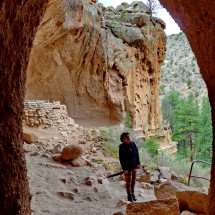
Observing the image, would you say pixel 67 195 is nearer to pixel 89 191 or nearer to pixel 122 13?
pixel 89 191

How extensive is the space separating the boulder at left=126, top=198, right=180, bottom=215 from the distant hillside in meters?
35.7

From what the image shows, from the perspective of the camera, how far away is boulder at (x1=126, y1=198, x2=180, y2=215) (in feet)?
11.4

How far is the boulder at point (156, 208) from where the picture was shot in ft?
11.4

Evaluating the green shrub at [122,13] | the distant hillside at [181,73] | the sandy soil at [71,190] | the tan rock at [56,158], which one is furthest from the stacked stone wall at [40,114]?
the distant hillside at [181,73]

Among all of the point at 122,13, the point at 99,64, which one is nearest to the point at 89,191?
the point at 99,64

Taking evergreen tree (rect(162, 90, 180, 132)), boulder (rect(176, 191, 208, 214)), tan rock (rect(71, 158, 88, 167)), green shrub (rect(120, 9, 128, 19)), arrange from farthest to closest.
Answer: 1. evergreen tree (rect(162, 90, 180, 132))
2. green shrub (rect(120, 9, 128, 19))
3. tan rock (rect(71, 158, 88, 167))
4. boulder (rect(176, 191, 208, 214))

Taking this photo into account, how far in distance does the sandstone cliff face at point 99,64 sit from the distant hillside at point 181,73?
22076 mm

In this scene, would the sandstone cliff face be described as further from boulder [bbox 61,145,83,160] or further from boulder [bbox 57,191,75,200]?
boulder [bbox 57,191,75,200]

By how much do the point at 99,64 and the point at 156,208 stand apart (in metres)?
11.6

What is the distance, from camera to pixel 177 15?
2.85 metres

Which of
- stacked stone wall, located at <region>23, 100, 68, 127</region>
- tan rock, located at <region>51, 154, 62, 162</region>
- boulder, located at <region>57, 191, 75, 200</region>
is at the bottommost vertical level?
boulder, located at <region>57, 191, 75, 200</region>

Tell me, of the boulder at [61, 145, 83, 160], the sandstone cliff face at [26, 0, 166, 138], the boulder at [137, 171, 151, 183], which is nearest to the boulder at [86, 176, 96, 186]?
the boulder at [61, 145, 83, 160]

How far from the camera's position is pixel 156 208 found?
3496mm

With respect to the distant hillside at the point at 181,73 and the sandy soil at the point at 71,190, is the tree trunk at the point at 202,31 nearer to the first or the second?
the sandy soil at the point at 71,190
